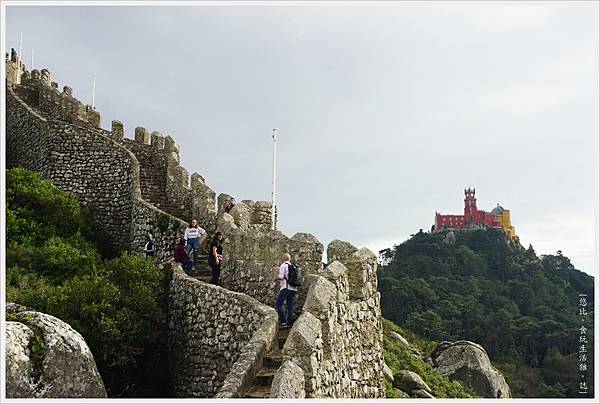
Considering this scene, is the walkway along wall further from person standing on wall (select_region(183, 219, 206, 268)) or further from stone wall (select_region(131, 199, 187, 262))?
person standing on wall (select_region(183, 219, 206, 268))

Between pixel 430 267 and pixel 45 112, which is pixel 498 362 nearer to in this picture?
pixel 430 267

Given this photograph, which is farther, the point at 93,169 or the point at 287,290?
the point at 93,169

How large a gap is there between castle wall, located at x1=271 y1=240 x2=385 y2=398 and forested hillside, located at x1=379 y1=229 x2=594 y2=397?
2381 centimetres

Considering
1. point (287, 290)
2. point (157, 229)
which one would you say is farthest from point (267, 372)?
point (157, 229)

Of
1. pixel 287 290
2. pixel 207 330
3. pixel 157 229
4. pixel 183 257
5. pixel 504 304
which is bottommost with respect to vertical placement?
pixel 207 330

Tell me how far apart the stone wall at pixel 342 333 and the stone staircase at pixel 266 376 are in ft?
2.35

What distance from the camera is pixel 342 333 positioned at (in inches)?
359

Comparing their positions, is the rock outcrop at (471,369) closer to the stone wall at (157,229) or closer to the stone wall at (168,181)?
the stone wall at (168,181)

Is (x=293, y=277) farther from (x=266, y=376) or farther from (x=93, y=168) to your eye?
(x=93, y=168)

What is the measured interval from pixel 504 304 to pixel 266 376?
45.3 metres

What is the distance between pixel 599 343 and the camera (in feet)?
23.2

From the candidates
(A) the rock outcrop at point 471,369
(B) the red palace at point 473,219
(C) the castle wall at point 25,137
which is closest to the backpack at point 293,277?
(C) the castle wall at point 25,137

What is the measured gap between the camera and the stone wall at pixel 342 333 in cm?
728

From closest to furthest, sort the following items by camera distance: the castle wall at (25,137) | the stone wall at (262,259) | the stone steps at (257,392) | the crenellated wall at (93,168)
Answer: the stone steps at (257,392) → the stone wall at (262,259) → the crenellated wall at (93,168) → the castle wall at (25,137)
